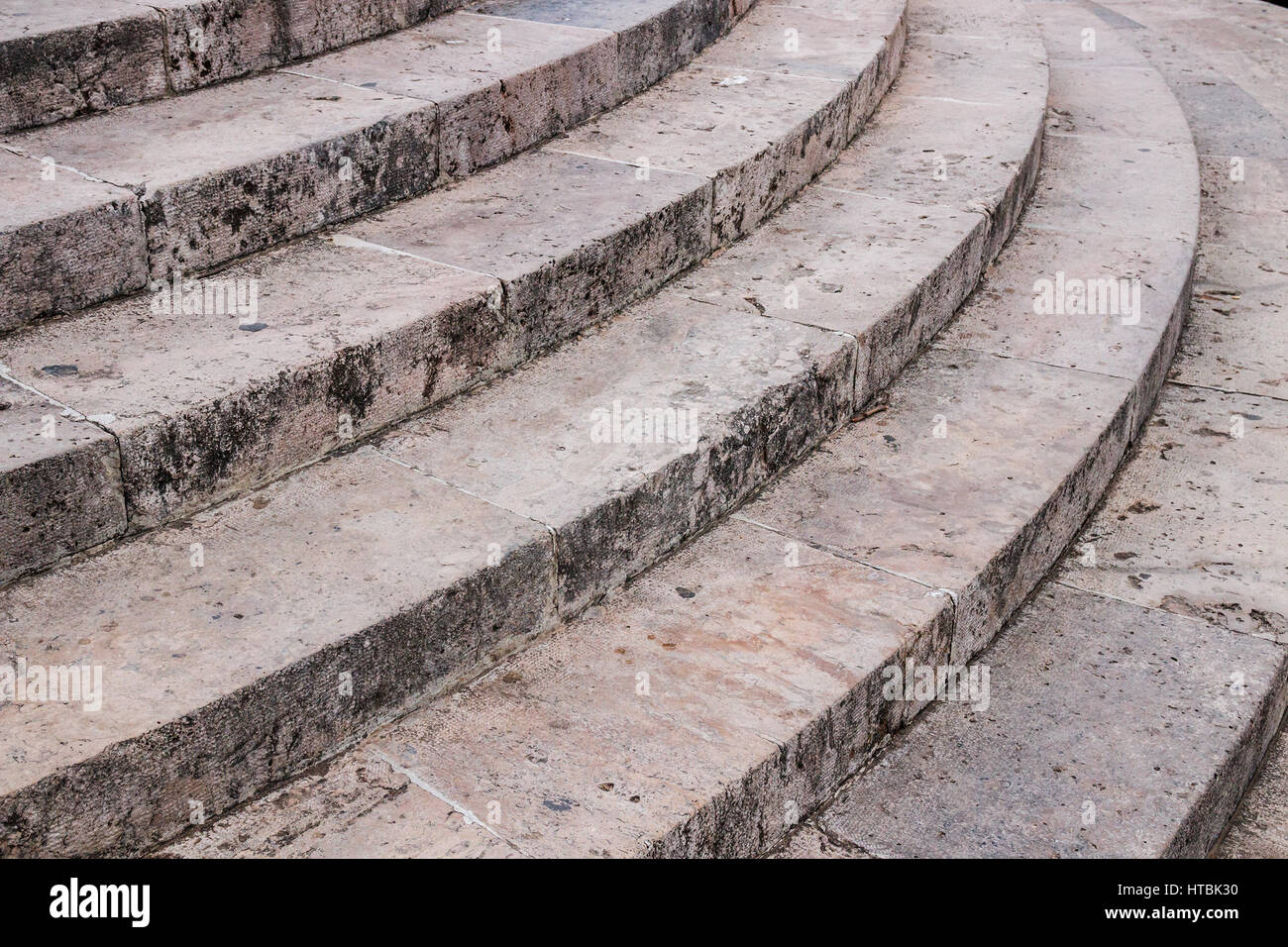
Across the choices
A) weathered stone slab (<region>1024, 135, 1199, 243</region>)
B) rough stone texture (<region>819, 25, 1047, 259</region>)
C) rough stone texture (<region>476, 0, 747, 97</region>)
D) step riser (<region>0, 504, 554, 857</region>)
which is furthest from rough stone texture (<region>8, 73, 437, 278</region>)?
weathered stone slab (<region>1024, 135, 1199, 243</region>)

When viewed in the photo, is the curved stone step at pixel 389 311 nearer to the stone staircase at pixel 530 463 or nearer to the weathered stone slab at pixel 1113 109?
the stone staircase at pixel 530 463

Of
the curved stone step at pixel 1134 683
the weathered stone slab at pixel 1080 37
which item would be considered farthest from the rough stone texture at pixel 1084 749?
the weathered stone slab at pixel 1080 37

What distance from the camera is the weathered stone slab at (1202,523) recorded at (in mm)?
3266

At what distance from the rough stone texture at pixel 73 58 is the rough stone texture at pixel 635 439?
5.07 ft

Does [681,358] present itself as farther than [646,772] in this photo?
Yes

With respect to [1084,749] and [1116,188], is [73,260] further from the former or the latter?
[1116,188]

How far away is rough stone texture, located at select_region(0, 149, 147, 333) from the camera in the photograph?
9.52ft

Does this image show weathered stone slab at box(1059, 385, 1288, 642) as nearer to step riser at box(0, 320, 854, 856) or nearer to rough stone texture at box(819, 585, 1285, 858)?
rough stone texture at box(819, 585, 1285, 858)

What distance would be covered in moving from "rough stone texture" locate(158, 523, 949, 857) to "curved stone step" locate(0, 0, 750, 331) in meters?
1.43

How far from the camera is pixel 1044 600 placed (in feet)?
10.8
